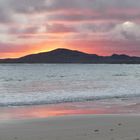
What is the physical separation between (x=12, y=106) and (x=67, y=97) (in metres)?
4.70

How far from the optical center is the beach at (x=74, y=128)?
9.25 m

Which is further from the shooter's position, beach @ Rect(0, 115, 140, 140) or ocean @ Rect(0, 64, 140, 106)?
ocean @ Rect(0, 64, 140, 106)

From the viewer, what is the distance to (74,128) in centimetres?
1062

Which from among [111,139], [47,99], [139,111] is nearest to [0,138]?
[111,139]

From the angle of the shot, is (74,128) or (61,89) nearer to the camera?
(74,128)

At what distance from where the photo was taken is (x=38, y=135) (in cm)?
959

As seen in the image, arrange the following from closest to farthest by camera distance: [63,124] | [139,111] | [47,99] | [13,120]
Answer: [63,124], [13,120], [139,111], [47,99]

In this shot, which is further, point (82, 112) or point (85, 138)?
point (82, 112)

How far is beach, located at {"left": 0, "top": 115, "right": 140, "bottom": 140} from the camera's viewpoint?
30.3 ft

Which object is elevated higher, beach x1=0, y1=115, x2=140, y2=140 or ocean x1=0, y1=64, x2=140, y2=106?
beach x1=0, y1=115, x2=140, y2=140

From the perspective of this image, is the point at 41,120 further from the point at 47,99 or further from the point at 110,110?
the point at 47,99

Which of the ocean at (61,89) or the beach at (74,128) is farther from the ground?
the beach at (74,128)

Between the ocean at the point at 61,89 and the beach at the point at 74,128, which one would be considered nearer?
the beach at the point at 74,128

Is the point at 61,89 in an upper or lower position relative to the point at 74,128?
lower
